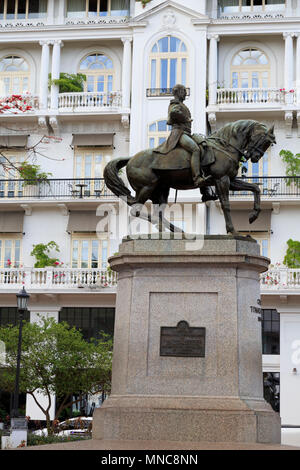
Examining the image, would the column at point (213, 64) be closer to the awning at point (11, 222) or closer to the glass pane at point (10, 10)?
the glass pane at point (10, 10)

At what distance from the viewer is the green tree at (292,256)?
3481 cm

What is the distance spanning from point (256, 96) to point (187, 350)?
25.5 metres

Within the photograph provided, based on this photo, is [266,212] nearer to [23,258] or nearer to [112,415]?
[23,258]

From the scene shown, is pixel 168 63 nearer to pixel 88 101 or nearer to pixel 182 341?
pixel 88 101

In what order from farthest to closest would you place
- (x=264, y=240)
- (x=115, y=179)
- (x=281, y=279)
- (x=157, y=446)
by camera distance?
(x=264, y=240)
(x=281, y=279)
(x=115, y=179)
(x=157, y=446)

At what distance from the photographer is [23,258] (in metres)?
37.3

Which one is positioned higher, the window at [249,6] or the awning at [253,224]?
the window at [249,6]

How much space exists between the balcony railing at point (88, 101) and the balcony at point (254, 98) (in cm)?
487

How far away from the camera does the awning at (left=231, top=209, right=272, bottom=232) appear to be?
35.3 m

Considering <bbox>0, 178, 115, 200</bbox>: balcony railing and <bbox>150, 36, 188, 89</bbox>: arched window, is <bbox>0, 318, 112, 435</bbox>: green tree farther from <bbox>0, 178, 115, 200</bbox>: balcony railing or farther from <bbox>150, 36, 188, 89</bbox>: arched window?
<bbox>150, 36, 188, 89</bbox>: arched window

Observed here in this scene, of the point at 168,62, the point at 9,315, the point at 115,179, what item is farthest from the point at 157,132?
the point at 115,179

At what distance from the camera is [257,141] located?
46.7 ft

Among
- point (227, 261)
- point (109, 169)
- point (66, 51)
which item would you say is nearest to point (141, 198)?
point (109, 169)

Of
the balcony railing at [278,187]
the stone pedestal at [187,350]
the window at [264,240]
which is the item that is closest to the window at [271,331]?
the window at [264,240]
